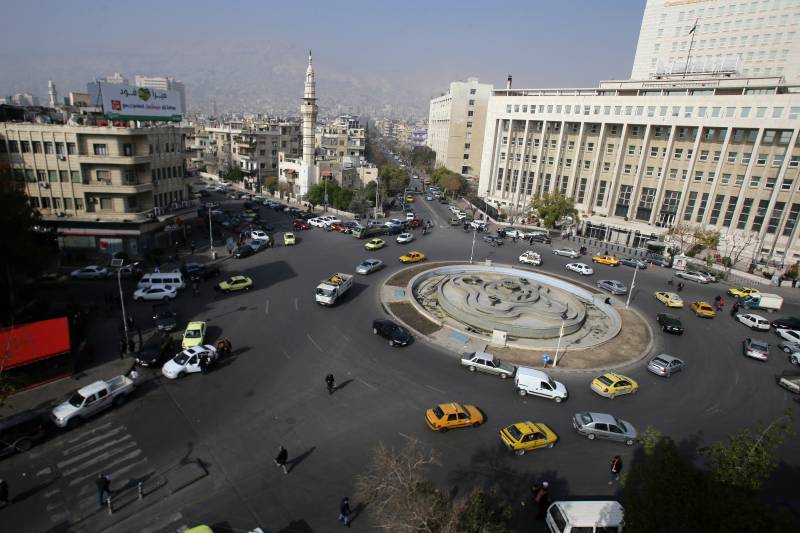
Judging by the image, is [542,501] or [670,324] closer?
[542,501]

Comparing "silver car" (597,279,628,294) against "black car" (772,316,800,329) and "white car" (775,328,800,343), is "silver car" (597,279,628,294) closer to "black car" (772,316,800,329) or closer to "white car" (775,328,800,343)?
"black car" (772,316,800,329)

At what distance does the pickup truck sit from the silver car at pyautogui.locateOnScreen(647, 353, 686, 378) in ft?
103

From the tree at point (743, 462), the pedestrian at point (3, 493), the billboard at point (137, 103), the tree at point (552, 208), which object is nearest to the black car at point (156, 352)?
the pedestrian at point (3, 493)

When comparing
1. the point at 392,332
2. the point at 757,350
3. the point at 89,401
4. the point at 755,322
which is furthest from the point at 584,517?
the point at 755,322

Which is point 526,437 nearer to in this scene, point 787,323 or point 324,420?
point 324,420

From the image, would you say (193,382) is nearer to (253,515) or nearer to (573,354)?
(253,515)

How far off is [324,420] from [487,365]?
35.2 feet

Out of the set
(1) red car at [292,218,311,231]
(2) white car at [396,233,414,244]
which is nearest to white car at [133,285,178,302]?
(1) red car at [292,218,311,231]

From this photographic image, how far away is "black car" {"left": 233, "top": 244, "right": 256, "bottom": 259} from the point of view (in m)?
48.1

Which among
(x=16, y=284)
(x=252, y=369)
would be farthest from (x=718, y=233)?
(x=16, y=284)

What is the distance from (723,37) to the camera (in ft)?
254

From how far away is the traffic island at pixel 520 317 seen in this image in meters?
31.2

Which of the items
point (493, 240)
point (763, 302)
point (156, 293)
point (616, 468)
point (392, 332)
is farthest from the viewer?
point (493, 240)

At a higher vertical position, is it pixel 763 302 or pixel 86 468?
pixel 763 302
